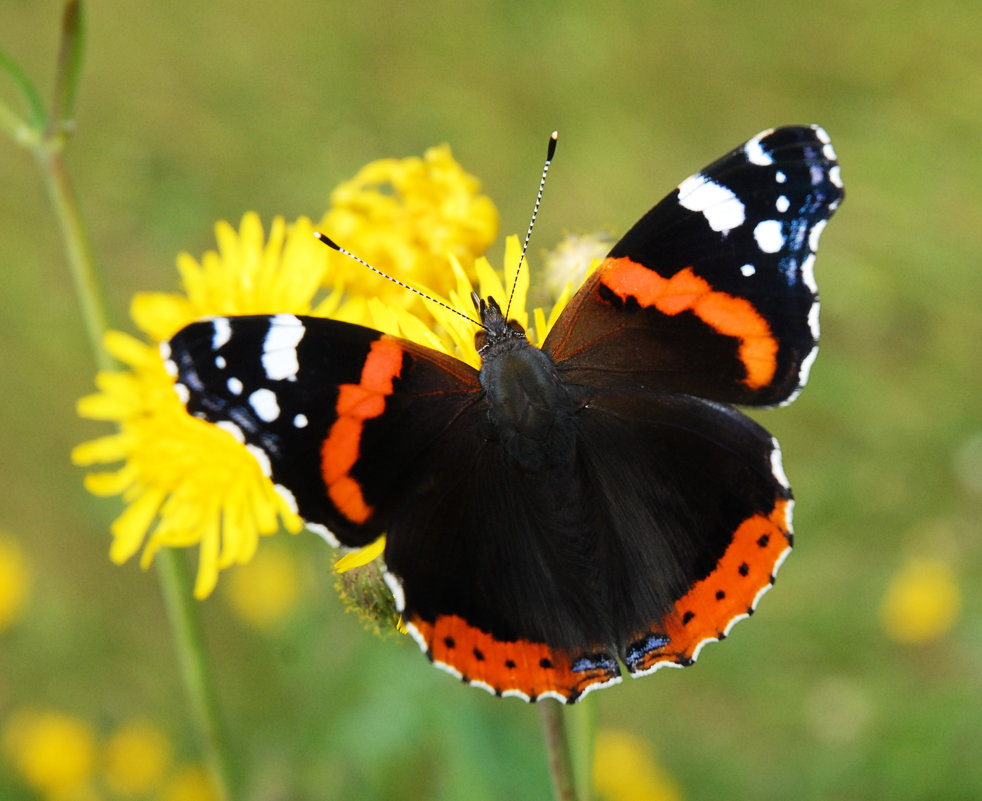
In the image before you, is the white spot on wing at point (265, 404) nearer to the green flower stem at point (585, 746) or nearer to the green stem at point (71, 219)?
the green stem at point (71, 219)

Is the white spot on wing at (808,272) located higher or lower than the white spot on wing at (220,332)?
higher

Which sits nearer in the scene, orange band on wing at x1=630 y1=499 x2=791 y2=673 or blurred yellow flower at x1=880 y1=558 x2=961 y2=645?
orange band on wing at x1=630 y1=499 x2=791 y2=673

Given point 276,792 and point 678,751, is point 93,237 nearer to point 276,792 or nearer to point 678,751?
point 276,792

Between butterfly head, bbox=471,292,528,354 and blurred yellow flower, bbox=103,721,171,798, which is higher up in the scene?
butterfly head, bbox=471,292,528,354

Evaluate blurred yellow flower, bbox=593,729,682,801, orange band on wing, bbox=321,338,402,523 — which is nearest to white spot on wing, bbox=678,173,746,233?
orange band on wing, bbox=321,338,402,523

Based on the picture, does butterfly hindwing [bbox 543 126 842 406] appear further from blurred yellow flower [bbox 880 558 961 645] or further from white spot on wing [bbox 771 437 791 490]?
blurred yellow flower [bbox 880 558 961 645]

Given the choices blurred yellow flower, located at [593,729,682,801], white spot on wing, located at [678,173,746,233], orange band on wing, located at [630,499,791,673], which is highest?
white spot on wing, located at [678,173,746,233]

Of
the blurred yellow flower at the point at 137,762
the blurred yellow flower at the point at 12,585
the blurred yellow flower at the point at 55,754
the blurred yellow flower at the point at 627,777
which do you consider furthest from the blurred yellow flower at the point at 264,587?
the blurred yellow flower at the point at 627,777
